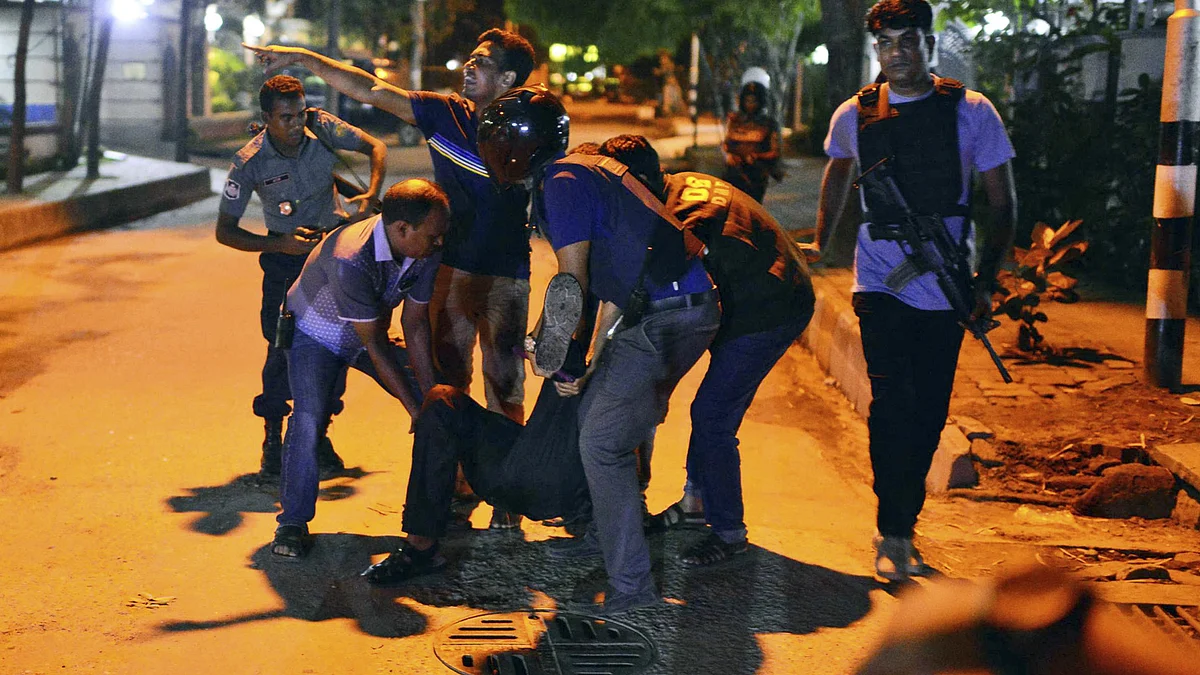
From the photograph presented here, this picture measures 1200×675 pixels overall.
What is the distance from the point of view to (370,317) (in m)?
4.75

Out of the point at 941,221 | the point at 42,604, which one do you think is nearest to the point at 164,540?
the point at 42,604

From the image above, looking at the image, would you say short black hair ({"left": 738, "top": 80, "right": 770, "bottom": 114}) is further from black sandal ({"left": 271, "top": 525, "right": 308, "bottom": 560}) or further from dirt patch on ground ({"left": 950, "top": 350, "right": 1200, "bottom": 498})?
black sandal ({"left": 271, "top": 525, "right": 308, "bottom": 560})

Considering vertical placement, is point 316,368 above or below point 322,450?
above

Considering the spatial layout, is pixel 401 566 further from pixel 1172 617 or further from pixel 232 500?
pixel 1172 617

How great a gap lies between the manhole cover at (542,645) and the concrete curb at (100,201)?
1049cm

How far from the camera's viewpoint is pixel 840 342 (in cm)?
849

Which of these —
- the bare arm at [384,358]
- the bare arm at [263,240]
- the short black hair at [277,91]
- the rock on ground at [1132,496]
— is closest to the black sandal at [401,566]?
the bare arm at [384,358]

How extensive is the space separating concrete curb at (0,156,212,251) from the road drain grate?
38.1 feet

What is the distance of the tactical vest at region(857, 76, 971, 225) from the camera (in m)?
4.78

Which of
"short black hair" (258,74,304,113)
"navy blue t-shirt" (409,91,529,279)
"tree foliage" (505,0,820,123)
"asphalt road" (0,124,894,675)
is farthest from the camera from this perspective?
"tree foliage" (505,0,820,123)

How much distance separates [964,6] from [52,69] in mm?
15488

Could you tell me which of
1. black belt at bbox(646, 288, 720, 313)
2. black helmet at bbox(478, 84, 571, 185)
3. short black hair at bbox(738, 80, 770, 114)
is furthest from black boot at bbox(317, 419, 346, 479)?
short black hair at bbox(738, 80, 770, 114)

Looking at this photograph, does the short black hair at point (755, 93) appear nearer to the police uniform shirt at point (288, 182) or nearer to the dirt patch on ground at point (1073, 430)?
the dirt patch on ground at point (1073, 430)

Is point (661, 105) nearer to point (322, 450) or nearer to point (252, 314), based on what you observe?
point (252, 314)
